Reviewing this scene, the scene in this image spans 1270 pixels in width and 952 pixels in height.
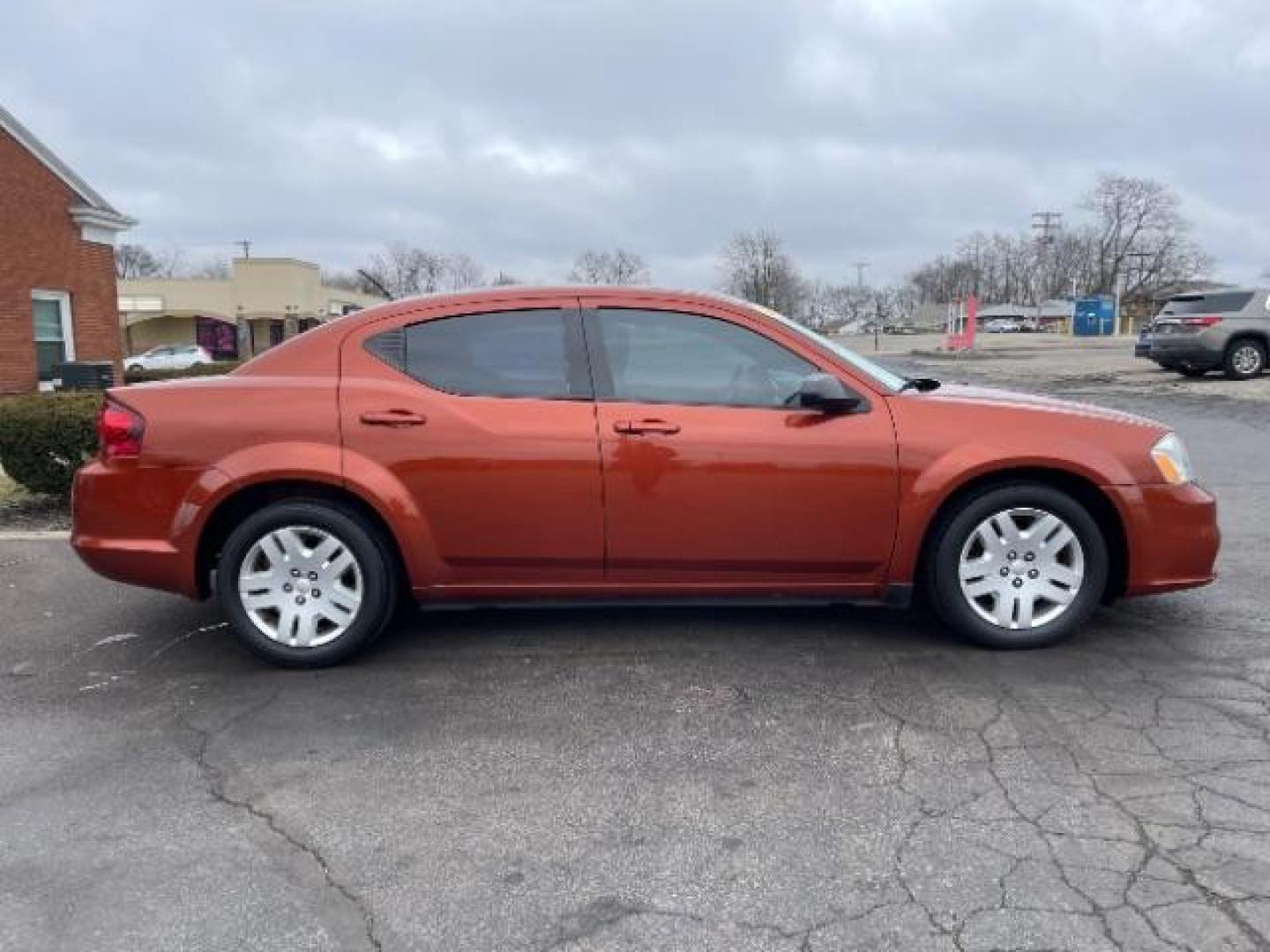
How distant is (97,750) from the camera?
11.2 ft

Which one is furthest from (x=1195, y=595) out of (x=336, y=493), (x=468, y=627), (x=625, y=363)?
(x=336, y=493)

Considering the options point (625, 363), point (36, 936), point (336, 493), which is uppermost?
point (625, 363)

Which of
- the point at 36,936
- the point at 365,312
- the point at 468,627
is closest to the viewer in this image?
the point at 36,936

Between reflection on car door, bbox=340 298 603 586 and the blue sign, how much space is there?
68.7 metres

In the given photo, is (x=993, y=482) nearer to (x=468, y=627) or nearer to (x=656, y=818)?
(x=656, y=818)

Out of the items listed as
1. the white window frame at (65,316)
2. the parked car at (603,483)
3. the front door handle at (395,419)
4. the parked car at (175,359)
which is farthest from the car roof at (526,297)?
the parked car at (175,359)

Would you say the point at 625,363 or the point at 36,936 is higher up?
the point at 625,363

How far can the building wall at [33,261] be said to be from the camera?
16594mm

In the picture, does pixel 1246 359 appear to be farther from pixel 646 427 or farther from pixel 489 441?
pixel 489 441

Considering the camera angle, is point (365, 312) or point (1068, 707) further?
point (365, 312)

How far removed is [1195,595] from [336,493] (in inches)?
170

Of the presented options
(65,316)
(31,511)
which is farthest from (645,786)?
(65,316)

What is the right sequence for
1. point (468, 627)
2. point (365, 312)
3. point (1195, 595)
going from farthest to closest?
1. point (1195, 595)
2. point (468, 627)
3. point (365, 312)

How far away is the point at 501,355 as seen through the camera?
417cm
